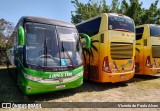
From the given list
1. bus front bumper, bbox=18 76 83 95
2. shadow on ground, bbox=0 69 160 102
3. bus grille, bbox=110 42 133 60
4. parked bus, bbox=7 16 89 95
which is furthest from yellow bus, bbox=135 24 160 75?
bus front bumper, bbox=18 76 83 95

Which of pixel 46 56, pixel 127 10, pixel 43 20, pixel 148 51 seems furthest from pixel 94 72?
pixel 127 10

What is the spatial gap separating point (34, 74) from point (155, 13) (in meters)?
21.5

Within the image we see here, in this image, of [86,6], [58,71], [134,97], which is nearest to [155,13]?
[86,6]

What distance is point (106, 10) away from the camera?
2722 centimetres

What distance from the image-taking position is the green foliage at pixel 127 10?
23922 millimetres

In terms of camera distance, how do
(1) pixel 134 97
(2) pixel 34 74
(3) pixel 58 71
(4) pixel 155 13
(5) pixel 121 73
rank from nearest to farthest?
(2) pixel 34 74 → (3) pixel 58 71 → (1) pixel 134 97 → (5) pixel 121 73 → (4) pixel 155 13

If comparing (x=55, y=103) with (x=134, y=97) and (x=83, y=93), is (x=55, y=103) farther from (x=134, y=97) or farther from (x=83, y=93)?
(x=134, y=97)

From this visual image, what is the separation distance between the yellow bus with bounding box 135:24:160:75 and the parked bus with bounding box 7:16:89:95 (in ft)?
16.7

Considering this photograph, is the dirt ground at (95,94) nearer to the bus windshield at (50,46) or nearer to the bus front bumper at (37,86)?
the bus front bumper at (37,86)

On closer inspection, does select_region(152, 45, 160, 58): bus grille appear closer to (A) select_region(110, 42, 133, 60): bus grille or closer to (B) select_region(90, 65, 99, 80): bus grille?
(A) select_region(110, 42, 133, 60): bus grille

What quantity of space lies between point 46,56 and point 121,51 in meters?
3.80

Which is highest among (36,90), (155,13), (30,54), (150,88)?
(155,13)

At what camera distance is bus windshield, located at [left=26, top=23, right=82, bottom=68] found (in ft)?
23.5

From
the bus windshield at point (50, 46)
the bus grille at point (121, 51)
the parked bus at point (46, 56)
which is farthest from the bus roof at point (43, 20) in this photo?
the bus grille at point (121, 51)
